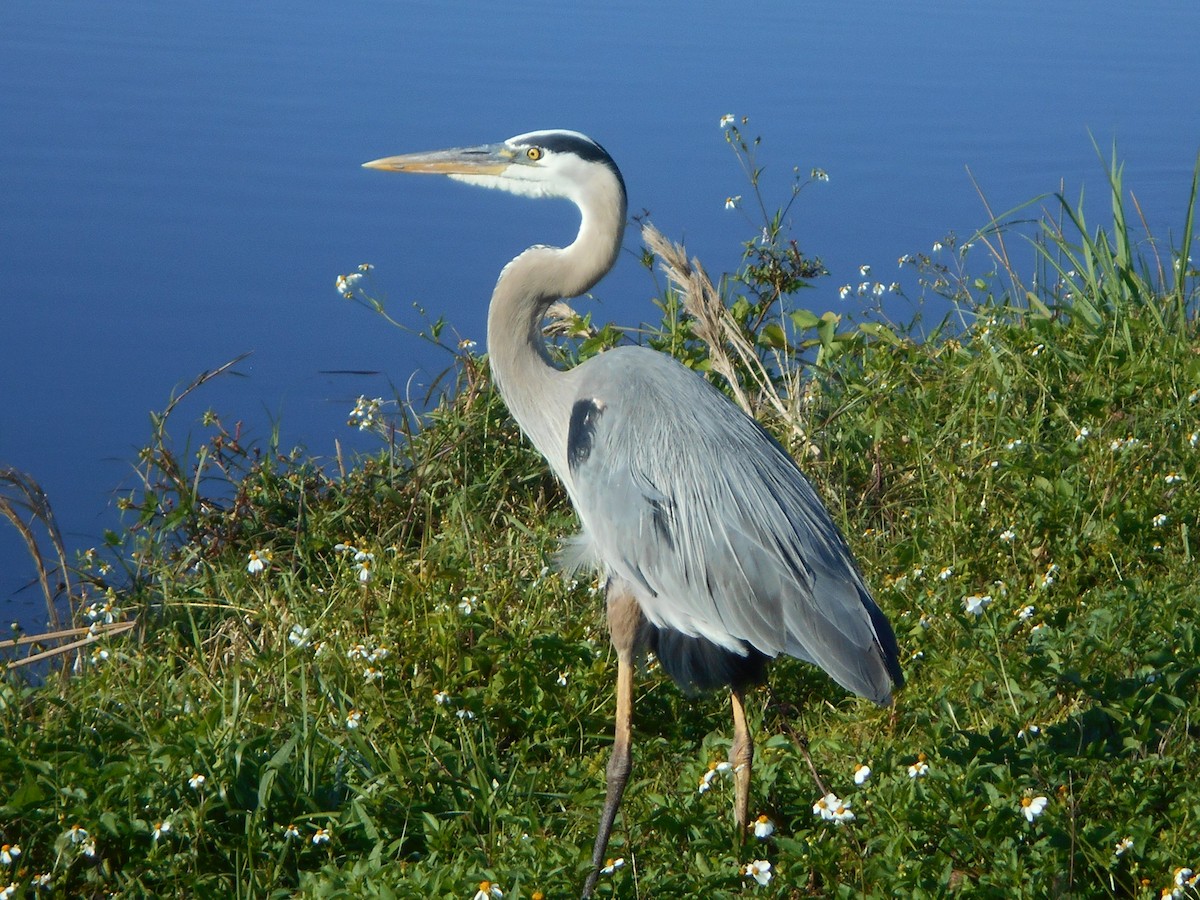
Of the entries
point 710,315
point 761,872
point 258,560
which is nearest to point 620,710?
A: point 761,872

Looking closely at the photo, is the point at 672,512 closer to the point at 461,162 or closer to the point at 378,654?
the point at 378,654

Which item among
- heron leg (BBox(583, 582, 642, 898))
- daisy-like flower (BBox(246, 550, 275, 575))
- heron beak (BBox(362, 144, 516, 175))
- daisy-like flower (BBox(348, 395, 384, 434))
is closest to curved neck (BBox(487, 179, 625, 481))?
heron beak (BBox(362, 144, 516, 175))

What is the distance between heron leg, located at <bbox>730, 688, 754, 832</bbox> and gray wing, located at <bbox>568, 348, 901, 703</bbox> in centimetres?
14

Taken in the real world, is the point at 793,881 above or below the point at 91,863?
below

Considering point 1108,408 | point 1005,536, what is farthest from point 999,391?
point 1005,536

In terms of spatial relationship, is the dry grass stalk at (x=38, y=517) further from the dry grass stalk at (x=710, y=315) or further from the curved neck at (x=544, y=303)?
the dry grass stalk at (x=710, y=315)

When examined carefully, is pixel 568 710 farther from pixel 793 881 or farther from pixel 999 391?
pixel 999 391

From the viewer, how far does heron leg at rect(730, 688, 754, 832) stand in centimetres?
295

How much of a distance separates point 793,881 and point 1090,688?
29.2 inches

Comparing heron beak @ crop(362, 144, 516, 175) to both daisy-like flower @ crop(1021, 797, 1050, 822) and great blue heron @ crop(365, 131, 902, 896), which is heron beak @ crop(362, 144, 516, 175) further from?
daisy-like flower @ crop(1021, 797, 1050, 822)

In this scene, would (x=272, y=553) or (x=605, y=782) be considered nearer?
(x=605, y=782)

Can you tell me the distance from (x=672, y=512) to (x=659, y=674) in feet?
2.06

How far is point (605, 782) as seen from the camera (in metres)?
3.27

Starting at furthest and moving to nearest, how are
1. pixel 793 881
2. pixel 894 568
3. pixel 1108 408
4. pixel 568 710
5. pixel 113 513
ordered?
pixel 113 513
pixel 1108 408
pixel 894 568
pixel 568 710
pixel 793 881
